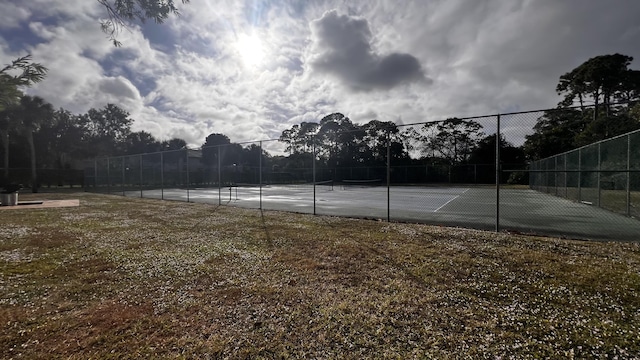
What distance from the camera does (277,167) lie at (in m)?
33.4

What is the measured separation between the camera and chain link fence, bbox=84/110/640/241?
7.64m

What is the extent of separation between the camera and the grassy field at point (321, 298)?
227 cm

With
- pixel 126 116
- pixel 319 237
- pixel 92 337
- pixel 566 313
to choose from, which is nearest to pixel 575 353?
pixel 566 313

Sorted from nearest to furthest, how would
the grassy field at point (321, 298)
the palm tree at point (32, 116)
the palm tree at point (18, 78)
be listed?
1. the grassy field at point (321, 298)
2. the palm tree at point (18, 78)
3. the palm tree at point (32, 116)

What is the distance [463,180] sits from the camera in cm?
1537

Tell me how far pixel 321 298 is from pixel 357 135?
78.7ft

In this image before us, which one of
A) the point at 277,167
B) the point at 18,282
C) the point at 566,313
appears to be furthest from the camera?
the point at 277,167

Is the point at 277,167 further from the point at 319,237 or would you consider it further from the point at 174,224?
the point at 319,237

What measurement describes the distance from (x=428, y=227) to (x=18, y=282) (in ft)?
24.6

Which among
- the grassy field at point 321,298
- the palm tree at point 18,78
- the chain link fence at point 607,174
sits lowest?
the grassy field at point 321,298

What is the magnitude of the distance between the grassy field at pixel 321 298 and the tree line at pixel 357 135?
3.76 m

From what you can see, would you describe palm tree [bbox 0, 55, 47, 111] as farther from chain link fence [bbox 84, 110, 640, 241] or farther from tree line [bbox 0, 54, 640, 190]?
chain link fence [bbox 84, 110, 640, 241]

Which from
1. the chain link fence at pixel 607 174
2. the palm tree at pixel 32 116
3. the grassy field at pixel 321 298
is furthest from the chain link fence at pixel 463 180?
the palm tree at pixel 32 116

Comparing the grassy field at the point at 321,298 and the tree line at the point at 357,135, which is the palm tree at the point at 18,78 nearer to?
the tree line at the point at 357,135
